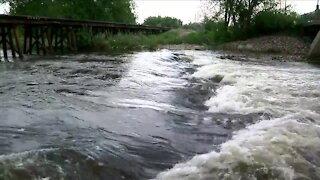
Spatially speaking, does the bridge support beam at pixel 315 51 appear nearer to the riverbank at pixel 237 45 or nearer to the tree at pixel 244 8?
the riverbank at pixel 237 45

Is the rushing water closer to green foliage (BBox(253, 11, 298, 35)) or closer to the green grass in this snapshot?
the green grass

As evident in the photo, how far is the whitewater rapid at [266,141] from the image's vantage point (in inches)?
186

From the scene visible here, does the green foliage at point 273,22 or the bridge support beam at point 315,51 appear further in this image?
the green foliage at point 273,22

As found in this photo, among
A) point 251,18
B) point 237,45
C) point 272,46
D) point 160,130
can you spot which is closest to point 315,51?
point 272,46

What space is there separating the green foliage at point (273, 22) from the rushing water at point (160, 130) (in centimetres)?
2160

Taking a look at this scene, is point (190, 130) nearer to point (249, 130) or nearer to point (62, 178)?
point (249, 130)

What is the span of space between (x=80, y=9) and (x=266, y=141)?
37.1 meters

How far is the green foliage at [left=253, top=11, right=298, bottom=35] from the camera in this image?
32281 mm

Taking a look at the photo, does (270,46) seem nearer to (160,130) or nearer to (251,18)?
(251,18)

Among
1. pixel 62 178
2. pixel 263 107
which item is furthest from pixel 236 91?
pixel 62 178

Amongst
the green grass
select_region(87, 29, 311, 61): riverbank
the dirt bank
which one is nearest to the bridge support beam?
select_region(87, 29, 311, 61): riverbank

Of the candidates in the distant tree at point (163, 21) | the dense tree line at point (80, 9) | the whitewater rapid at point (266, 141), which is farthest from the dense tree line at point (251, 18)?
the distant tree at point (163, 21)

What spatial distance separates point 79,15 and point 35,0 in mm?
10736

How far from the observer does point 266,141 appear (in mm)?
5688
